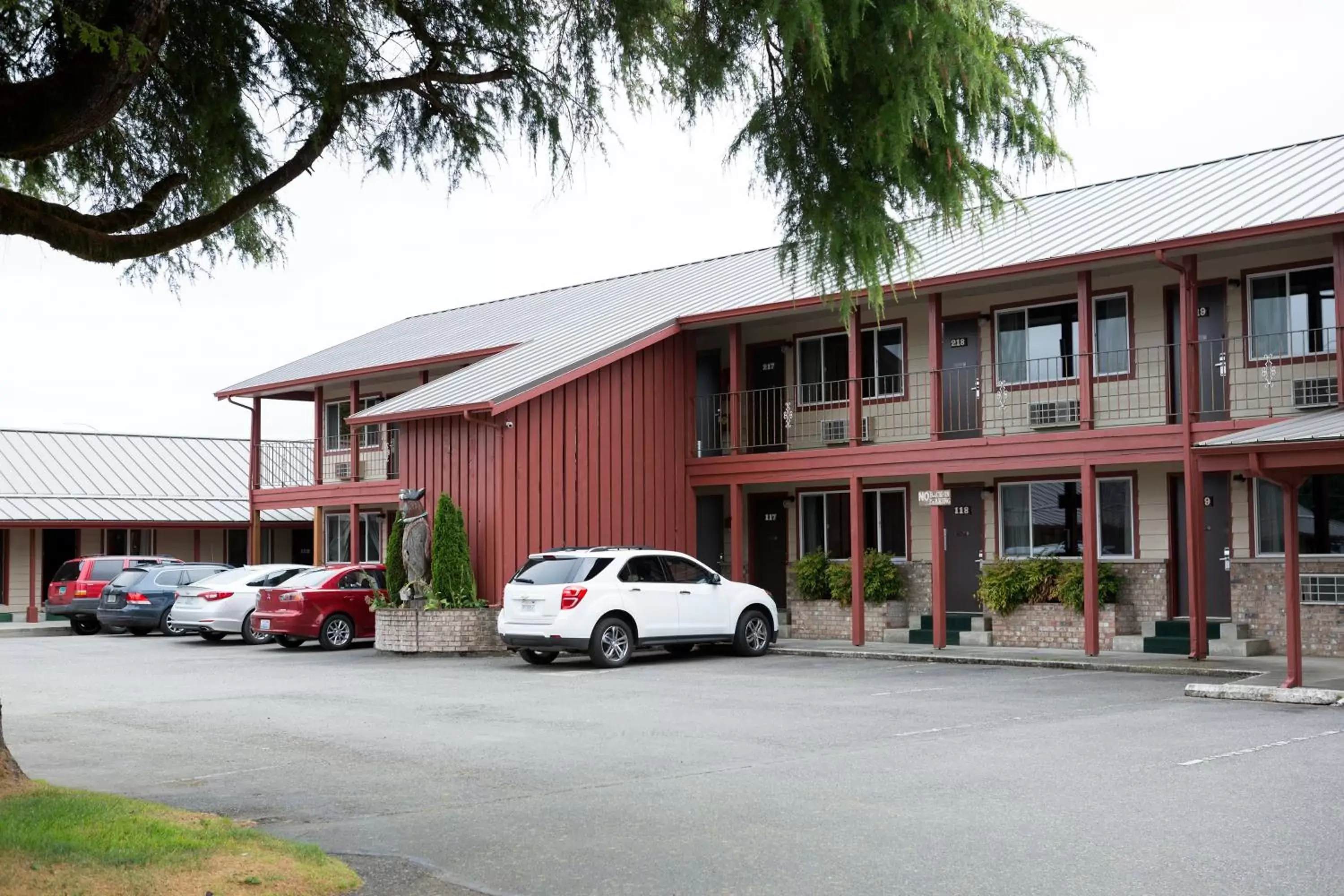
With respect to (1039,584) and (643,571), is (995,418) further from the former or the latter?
(643,571)

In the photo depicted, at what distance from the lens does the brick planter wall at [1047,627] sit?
67.1 ft

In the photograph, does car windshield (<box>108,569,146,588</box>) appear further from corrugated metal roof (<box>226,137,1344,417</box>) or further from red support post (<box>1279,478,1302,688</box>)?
red support post (<box>1279,478,1302,688</box>)

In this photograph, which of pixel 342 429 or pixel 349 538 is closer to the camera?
pixel 342 429

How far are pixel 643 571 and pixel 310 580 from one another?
23.8 feet

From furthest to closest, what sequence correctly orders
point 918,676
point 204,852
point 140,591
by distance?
1. point 140,591
2. point 918,676
3. point 204,852

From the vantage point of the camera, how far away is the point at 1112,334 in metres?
21.3

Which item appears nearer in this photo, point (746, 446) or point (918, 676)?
point (918, 676)

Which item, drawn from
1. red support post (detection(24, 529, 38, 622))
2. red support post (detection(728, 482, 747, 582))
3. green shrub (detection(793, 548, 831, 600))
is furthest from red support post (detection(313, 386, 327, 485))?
green shrub (detection(793, 548, 831, 600))

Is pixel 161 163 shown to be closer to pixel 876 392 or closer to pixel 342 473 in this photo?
pixel 876 392

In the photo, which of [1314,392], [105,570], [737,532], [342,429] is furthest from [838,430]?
[105,570]

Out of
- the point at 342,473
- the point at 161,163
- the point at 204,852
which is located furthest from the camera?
the point at 342,473

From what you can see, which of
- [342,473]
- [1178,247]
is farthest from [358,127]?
[342,473]

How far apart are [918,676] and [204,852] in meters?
11.8

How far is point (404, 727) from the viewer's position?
42.1 ft
